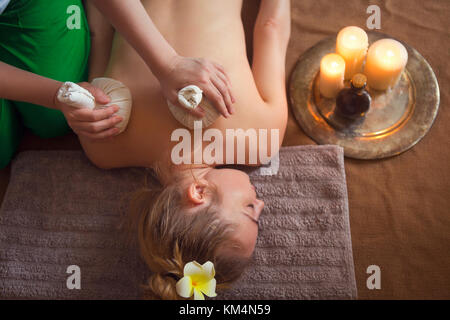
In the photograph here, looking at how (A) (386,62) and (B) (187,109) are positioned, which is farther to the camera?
(A) (386,62)

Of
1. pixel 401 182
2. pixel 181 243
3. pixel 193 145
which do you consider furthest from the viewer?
pixel 401 182

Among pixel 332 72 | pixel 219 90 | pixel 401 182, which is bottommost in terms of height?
pixel 401 182

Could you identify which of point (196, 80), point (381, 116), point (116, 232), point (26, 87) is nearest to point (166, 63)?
point (196, 80)

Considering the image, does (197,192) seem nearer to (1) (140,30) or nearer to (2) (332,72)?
(1) (140,30)

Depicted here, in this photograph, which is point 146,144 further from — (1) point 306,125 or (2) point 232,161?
(1) point 306,125

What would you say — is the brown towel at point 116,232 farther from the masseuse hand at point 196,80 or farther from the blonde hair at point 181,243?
the masseuse hand at point 196,80

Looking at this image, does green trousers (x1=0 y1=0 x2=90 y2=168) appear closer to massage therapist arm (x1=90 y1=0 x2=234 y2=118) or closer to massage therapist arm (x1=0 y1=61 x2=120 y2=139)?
massage therapist arm (x1=0 y1=61 x2=120 y2=139)

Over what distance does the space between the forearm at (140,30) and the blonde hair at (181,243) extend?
Answer: 0.99ft

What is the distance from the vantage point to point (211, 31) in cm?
90

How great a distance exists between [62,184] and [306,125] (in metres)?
0.72

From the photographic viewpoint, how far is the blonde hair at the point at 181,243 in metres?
0.74

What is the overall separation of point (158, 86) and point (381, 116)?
631mm

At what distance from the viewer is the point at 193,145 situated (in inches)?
33.4

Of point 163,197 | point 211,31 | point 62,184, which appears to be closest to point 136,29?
point 211,31
